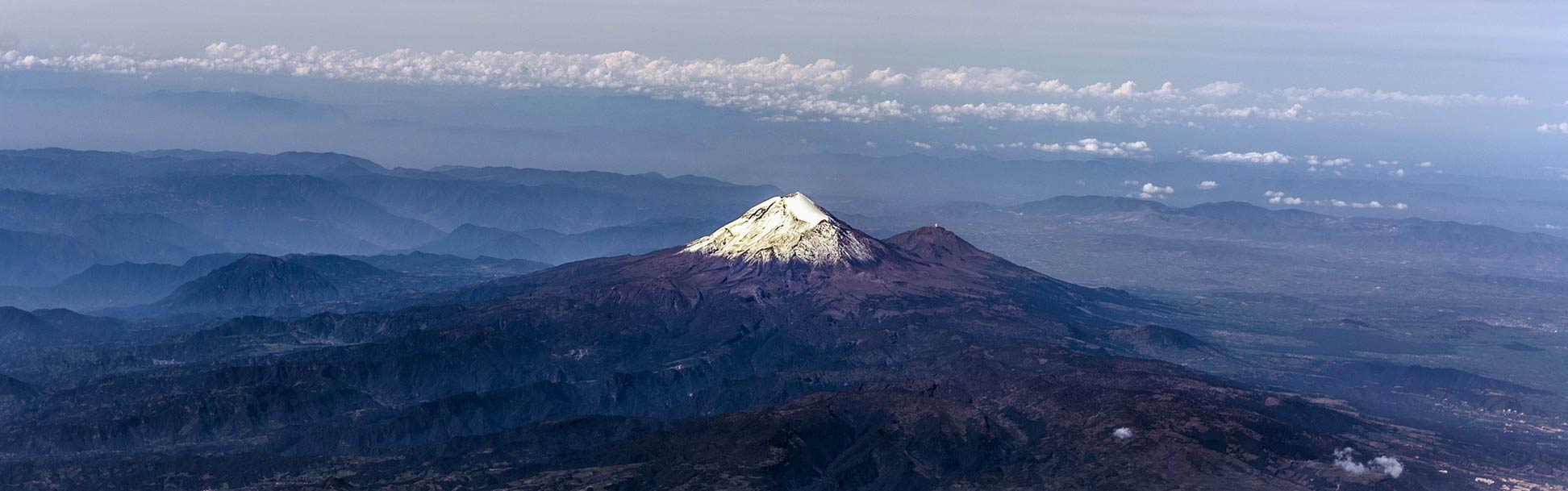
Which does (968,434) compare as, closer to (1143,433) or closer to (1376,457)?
(1143,433)

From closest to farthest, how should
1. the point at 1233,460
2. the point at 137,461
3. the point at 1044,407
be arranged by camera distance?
the point at 1233,460, the point at 137,461, the point at 1044,407

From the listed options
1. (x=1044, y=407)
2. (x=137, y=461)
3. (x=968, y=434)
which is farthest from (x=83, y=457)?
(x=1044, y=407)

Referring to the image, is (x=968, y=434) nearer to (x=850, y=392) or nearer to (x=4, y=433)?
(x=850, y=392)

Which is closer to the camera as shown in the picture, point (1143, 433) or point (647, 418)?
point (1143, 433)

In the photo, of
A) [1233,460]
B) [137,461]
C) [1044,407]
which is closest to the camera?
[1233,460]

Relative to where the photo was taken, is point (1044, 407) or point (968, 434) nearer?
point (968, 434)

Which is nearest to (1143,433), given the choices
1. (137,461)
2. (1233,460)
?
(1233,460)

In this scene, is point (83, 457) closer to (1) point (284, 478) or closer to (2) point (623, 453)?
(1) point (284, 478)

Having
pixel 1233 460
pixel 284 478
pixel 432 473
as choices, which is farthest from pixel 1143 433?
pixel 284 478

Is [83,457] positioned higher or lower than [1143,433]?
lower
